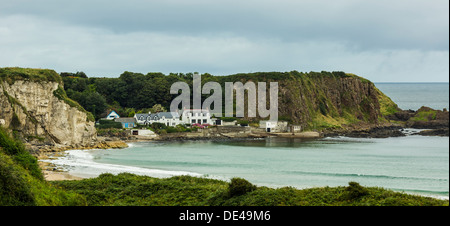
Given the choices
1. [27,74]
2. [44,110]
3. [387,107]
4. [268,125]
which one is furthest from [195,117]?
[387,107]

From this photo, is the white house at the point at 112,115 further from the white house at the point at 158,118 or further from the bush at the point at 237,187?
the bush at the point at 237,187

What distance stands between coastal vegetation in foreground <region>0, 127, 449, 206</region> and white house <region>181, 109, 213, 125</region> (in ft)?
153

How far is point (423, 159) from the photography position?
141 ft

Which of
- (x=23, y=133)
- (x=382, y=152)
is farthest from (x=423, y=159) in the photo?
(x=23, y=133)

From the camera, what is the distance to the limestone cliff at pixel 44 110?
43806 millimetres

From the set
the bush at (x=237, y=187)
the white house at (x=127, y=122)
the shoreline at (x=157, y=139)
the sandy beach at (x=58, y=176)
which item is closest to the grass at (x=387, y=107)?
the shoreline at (x=157, y=139)

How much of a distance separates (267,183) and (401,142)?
35.9 meters

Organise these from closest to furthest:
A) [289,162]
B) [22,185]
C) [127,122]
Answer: [22,185] < [289,162] < [127,122]

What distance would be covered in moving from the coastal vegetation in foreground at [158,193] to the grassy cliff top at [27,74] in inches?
1028

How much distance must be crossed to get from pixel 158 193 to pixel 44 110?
29.4m

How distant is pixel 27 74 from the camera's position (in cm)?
4656

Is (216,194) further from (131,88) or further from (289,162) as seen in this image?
(131,88)

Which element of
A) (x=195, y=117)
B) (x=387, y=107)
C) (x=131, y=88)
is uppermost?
(x=131, y=88)
